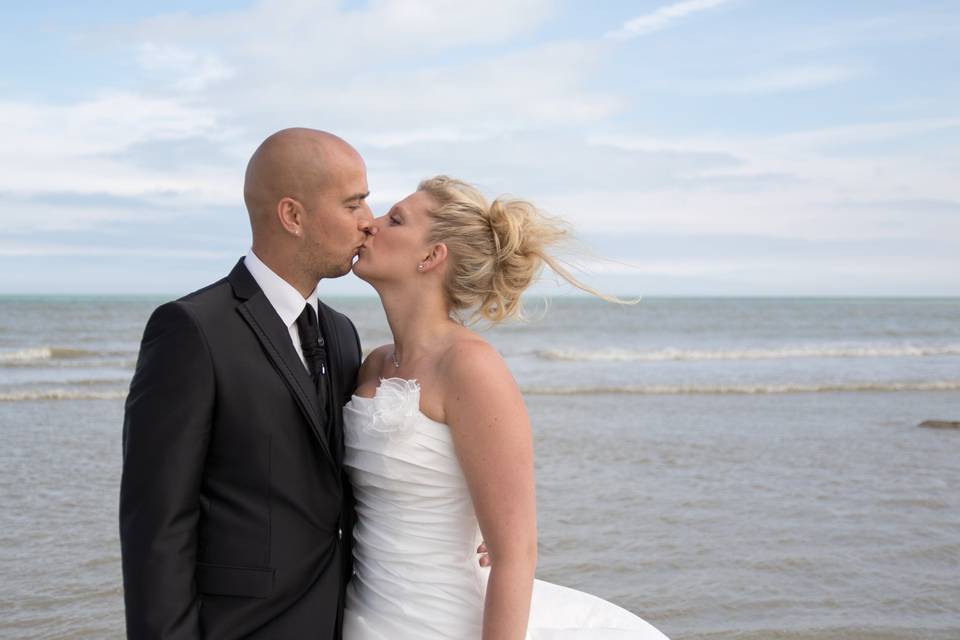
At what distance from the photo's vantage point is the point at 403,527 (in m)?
2.60

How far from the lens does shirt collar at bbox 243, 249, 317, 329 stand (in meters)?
2.43

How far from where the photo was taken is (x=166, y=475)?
2092mm

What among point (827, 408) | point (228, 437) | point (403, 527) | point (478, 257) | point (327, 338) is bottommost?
point (827, 408)

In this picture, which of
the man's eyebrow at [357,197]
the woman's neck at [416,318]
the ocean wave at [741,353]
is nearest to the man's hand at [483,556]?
the woman's neck at [416,318]

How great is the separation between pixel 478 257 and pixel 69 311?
123 ft

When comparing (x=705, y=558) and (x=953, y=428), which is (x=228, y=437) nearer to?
(x=705, y=558)

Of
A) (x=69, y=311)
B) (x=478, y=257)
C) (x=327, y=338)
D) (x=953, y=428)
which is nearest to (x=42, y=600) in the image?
(x=327, y=338)

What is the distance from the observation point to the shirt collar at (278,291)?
2430mm

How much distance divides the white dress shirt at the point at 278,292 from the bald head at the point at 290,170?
0.09m

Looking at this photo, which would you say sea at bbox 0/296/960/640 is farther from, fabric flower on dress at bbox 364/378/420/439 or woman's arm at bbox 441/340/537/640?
fabric flower on dress at bbox 364/378/420/439

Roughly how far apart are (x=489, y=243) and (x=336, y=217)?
55 cm

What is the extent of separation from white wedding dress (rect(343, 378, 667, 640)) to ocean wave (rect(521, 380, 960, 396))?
1157 cm

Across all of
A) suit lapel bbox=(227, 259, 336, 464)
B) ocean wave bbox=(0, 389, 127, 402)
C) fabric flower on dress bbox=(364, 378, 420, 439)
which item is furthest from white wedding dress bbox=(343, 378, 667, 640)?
ocean wave bbox=(0, 389, 127, 402)

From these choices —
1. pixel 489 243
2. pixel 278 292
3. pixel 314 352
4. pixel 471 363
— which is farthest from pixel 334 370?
pixel 489 243
